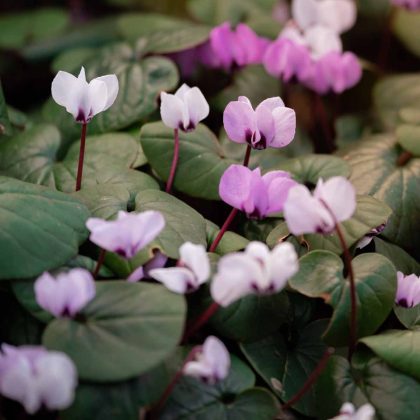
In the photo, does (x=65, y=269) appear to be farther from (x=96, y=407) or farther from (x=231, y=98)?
(x=231, y=98)

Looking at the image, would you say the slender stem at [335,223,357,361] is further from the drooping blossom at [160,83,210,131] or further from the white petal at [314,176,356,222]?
the drooping blossom at [160,83,210,131]

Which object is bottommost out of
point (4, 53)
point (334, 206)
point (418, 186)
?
point (4, 53)

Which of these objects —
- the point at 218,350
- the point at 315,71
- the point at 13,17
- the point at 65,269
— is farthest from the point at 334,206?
the point at 13,17

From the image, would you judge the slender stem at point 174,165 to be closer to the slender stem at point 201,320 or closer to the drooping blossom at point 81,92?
the drooping blossom at point 81,92

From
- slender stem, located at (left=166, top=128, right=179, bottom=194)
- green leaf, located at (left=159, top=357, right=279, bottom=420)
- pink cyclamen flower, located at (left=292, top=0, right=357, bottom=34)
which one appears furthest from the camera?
pink cyclamen flower, located at (left=292, top=0, right=357, bottom=34)

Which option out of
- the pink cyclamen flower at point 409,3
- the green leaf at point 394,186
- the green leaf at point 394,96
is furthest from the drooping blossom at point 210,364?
the pink cyclamen flower at point 409,3

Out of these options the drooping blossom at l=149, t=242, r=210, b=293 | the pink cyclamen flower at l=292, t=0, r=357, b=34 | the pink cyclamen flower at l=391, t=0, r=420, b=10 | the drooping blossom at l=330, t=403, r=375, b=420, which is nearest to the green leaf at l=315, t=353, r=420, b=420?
the drooping blossom at l=330, t=403, r=375, b=420

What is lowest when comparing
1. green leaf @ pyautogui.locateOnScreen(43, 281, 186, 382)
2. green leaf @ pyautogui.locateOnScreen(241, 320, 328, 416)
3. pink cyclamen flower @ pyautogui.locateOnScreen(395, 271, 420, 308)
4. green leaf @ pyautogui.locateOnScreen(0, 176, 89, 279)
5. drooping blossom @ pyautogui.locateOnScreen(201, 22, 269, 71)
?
green leaf @ pyautogui.locateOnScreen(241, 320, 328, 416)
